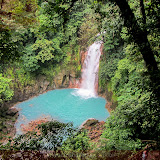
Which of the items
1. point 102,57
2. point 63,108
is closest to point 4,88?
point 63,108

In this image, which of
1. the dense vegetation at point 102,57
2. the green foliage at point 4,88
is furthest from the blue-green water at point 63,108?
the green foliage at point 4,88

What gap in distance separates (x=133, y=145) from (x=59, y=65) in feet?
42.4

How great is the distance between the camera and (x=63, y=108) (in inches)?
533

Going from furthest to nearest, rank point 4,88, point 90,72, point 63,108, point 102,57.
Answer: point 90,72 < point 102,57 < point 63,108 < point 4,88

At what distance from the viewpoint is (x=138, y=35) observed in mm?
2719

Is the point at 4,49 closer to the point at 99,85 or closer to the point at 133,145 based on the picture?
the point at 133,145

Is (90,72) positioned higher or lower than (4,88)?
higher

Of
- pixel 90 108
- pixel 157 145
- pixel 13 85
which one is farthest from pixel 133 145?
pixel 13 85

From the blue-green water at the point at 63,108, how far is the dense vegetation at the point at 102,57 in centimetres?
146

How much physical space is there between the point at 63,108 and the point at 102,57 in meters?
5.28

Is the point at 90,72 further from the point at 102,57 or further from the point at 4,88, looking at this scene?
the point at 4,88

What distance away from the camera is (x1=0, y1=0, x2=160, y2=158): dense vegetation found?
3322 mm

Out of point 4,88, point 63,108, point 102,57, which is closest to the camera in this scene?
point 4,88

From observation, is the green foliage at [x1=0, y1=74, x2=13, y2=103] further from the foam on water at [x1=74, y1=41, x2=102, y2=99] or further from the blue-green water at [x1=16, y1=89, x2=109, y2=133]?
the foam on water at [x1=74, y1=41, x2=102, y2=99]
